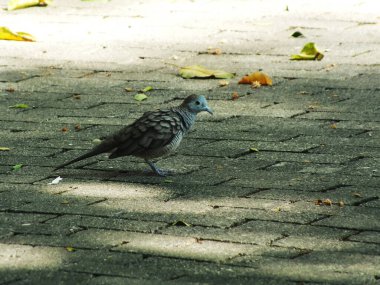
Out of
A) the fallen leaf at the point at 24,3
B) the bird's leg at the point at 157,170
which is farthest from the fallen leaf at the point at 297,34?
the bird's leg at the point at 157,170

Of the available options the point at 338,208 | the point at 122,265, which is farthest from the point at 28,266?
the point at 338,208

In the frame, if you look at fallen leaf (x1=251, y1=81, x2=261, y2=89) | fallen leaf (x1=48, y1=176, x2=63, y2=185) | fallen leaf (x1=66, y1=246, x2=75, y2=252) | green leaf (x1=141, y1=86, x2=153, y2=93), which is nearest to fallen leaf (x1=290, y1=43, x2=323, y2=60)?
fallen leaf (x1=251, y1=81, x2=261, y2=89)

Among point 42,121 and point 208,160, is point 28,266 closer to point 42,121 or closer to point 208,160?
point 208,160

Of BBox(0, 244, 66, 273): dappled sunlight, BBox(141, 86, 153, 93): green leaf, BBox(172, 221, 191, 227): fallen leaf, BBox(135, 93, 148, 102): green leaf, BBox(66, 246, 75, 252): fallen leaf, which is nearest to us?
BBox(0, 244, 66, 273): dappled sunlight

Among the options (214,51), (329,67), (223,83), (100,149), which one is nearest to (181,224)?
(100,149)

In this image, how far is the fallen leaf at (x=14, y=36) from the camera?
9789mm

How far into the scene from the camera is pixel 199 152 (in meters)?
6.67

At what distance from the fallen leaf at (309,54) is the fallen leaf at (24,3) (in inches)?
133

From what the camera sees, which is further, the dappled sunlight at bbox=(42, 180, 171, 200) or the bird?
the bird

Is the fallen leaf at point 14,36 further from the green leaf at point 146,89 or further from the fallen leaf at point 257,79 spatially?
the fallen leaf at point 257,79

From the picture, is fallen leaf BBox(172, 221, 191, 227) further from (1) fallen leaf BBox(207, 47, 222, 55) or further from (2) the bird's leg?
(1) fallen leaf BBox(207, 47, 222, 55)

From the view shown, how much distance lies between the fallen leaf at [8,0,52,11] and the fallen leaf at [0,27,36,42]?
132cm

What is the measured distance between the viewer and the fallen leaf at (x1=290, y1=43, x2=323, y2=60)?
29.3ft

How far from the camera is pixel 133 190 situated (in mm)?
5949
